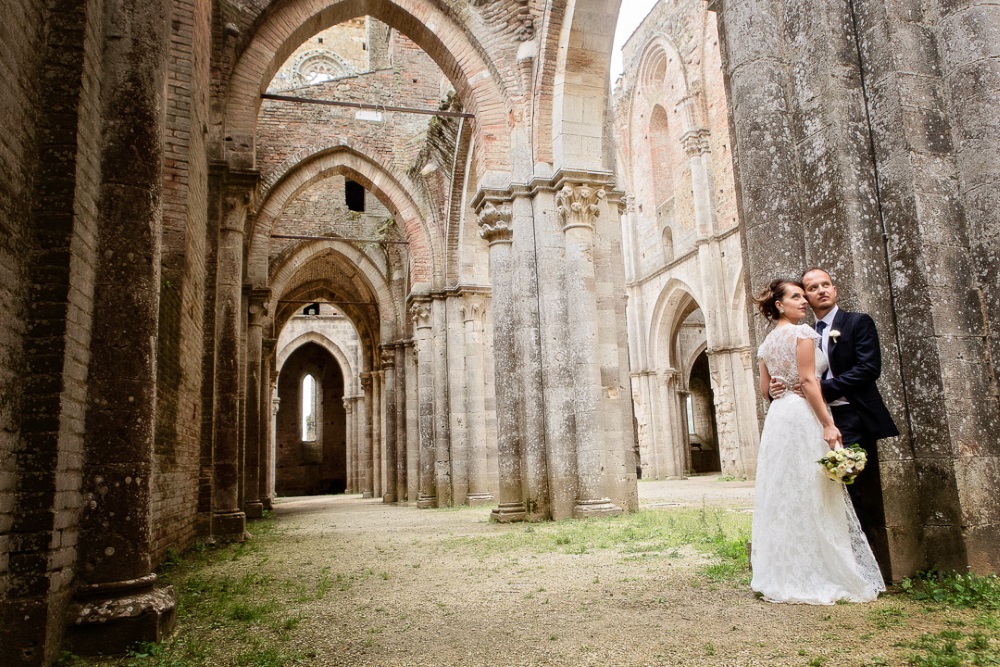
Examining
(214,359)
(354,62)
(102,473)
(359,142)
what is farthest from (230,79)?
(354,62)

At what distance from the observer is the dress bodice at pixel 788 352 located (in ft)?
12.4

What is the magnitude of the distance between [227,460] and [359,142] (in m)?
9.98

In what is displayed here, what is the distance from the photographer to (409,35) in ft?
38.9

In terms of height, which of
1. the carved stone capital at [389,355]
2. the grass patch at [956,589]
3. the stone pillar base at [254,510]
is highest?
the carved stone capital at [389,355]

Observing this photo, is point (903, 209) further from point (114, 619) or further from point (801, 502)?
point (114, 619)

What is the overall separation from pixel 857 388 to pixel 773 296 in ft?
2.12

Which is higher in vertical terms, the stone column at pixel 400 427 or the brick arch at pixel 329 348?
the brick arch at pixel 329 348

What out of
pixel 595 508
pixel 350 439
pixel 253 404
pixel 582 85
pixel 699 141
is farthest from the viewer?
pixel 350 439

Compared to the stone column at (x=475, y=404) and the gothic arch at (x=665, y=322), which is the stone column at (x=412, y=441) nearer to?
the stone column at (x=475, y=404)

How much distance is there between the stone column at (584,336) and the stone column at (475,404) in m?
5.84

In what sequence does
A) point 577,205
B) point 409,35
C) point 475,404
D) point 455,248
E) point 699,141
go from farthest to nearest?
point 699,141, point 455,248, point 475,404, point 409,35, point 577,205

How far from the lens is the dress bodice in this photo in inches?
149

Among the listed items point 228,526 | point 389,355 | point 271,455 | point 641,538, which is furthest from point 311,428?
point 641,538

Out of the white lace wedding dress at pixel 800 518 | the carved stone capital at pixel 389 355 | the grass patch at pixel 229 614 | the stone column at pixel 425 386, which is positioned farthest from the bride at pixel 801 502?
the carved stone capital at pixel 389 355
